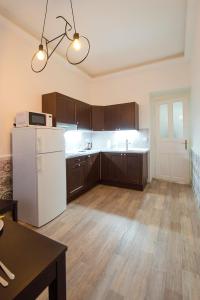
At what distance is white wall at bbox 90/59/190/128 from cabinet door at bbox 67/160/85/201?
2065 millimetres

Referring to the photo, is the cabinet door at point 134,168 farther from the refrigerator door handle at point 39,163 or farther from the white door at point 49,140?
the refrigerator door handle at point 39,163

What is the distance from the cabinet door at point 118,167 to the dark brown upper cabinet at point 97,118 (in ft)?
3.04

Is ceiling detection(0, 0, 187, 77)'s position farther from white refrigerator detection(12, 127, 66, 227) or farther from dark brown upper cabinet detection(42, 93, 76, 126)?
white refrigerator detection(12, 127, 66, 227)

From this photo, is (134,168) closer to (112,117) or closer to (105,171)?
(105,171)

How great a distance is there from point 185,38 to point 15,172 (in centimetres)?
385

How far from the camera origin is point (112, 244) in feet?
6.43

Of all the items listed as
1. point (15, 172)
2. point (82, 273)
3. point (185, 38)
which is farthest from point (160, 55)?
point (82, 273)

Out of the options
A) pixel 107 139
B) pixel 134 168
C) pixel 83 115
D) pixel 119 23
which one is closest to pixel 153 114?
pixel 107 139

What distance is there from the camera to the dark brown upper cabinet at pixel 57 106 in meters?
3.17

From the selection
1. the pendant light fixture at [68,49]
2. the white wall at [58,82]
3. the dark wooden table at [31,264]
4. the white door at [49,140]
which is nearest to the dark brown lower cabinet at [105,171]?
the white door at [49,140]

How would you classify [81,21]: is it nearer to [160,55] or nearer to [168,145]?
[160,55]

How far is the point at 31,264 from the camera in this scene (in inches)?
28.0

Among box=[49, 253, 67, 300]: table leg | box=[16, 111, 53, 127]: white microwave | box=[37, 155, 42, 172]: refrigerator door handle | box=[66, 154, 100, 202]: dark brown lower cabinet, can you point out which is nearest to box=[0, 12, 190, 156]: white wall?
box=[16, 111, 53, 127]: white microwave

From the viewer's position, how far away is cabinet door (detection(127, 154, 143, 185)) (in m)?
3.75
